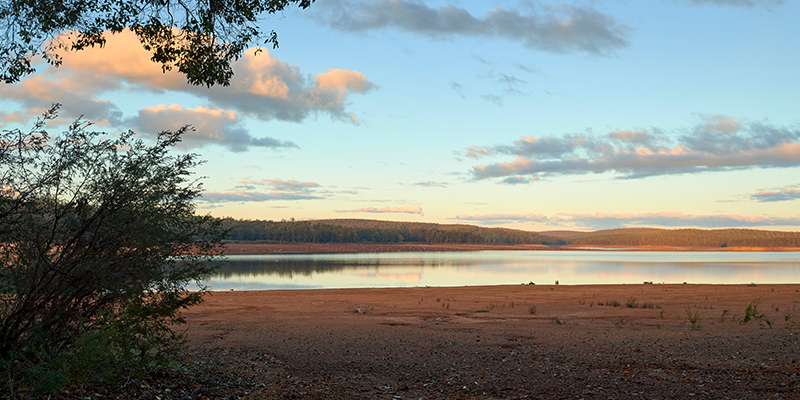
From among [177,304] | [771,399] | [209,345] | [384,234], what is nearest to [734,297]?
[771,399]

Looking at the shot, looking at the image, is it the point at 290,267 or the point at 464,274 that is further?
the point at 290,267

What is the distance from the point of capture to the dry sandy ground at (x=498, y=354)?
7.89m

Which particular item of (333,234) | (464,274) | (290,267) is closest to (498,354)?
(464,274)

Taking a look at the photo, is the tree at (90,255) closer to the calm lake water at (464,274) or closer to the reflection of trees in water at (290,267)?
the calm lake water at (464,274)

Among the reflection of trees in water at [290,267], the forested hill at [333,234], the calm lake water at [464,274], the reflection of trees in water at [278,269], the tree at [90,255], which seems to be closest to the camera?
the tree at [90,255]

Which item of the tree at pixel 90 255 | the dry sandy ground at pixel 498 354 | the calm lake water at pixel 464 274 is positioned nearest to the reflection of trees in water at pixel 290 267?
the calm lake water at pixel 464 274

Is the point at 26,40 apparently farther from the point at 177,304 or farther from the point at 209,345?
the point at 209,345

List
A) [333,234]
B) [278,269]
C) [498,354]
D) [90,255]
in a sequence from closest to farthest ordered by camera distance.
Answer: [90,255]
[498,354]
[278,269]
[333,234]

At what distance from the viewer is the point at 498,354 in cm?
1075

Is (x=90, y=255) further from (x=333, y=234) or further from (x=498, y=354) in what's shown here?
(x=333, y=234)

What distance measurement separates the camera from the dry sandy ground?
25.9 feet

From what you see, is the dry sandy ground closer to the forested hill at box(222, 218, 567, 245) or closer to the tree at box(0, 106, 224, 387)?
the tree at box(0, 106, 224, 387)

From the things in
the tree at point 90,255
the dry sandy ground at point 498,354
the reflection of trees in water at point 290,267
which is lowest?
the reflection of trees in water at point 290,267

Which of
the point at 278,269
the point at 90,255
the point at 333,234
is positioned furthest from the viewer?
the point at 333,234
